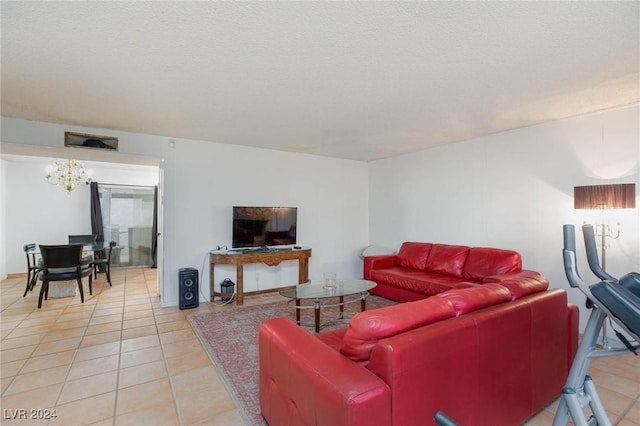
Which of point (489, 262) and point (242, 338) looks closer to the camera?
point (242, 338)

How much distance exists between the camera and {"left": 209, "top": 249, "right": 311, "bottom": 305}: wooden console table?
429 cm

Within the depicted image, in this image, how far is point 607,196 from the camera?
2.76 meters

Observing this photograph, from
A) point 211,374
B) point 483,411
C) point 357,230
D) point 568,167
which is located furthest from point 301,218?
point 483,411

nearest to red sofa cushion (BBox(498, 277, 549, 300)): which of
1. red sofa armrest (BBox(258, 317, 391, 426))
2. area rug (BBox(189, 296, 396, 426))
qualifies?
red sofa armrest (BBox(258, 317, 391, 426))

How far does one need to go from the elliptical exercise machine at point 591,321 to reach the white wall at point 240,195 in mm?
4160

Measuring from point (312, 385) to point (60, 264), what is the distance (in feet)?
15.1

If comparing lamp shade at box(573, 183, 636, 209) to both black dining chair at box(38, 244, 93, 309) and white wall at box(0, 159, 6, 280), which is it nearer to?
black dining chair at box(38, 244, 93, 309)

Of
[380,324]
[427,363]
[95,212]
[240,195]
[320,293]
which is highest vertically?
[240,195]

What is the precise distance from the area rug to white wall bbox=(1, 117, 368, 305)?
2.95 ft

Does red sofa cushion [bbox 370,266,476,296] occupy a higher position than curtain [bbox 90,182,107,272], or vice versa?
curtain [bbox 90,182,107,272]

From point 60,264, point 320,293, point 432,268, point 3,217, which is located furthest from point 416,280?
point 3,217

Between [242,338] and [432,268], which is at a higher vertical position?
[432,268]

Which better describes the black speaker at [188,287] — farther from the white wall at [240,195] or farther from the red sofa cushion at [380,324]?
the red sofa cushion at [380,324]

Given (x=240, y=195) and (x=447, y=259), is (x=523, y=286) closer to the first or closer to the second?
(x=447, y=259)
